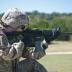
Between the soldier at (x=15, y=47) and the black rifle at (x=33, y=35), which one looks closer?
the soldier at (x=15, y=47)

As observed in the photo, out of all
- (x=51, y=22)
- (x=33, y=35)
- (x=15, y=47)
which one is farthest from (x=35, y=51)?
(x=51, y=22)

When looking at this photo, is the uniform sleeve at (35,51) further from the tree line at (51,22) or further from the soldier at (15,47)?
the tree line at (51,22)

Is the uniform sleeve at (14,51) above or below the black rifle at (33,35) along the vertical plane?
below

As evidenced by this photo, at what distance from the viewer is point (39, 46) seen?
5.77 metres

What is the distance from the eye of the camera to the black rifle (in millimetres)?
5660

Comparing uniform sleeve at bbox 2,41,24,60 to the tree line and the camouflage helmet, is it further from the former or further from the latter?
the tree line

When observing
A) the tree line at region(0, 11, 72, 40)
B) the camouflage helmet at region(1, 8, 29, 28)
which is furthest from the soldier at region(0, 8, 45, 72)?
the tree line at region(0, 11, 72, 40)

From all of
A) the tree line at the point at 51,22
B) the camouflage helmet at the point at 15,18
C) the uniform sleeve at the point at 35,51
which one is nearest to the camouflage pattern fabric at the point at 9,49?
the camouflage helmet at the point at 15,18

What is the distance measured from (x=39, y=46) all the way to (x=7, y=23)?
57cm

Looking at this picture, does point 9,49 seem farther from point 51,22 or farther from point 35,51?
point 51,22

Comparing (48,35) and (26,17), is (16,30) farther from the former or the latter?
(48,35)

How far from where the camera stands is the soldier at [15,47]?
5309mm

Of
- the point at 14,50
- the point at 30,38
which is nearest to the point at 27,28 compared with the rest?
the point at 30,38

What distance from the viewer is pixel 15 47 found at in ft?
17.4
